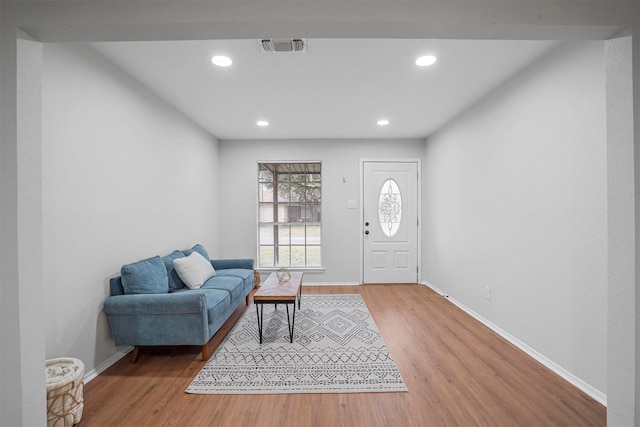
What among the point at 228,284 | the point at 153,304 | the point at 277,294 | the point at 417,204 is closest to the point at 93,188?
the point at 153,304

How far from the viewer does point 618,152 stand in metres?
1.39

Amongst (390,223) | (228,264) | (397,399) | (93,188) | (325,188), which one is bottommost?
(397,399)

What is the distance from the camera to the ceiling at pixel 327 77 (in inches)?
84.7

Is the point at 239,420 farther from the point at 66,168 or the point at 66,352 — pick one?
the point at 66,168

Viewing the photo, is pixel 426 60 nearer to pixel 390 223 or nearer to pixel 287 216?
pixel 390 223

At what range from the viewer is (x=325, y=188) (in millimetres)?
4809

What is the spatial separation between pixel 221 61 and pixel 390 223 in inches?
139

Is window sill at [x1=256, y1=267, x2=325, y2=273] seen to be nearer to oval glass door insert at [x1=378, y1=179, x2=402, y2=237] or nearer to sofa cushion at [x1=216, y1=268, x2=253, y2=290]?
sofa cushion at [x1=216, y1=268, x2=253, y2=290]

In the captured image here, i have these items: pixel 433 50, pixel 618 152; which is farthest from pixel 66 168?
pixel 618 152

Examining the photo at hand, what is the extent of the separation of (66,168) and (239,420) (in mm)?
2013

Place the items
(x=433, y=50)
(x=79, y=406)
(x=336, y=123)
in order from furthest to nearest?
(x=336, y=123) → (x=433, y=50) → (x=79, y=406)

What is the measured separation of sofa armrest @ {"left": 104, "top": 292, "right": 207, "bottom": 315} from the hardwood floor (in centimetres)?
47

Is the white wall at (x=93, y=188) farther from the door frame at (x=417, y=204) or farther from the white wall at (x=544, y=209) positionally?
the white wall at (x=544, y=209)

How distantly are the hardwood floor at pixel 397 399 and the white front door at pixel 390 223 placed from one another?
2235 millimetres
